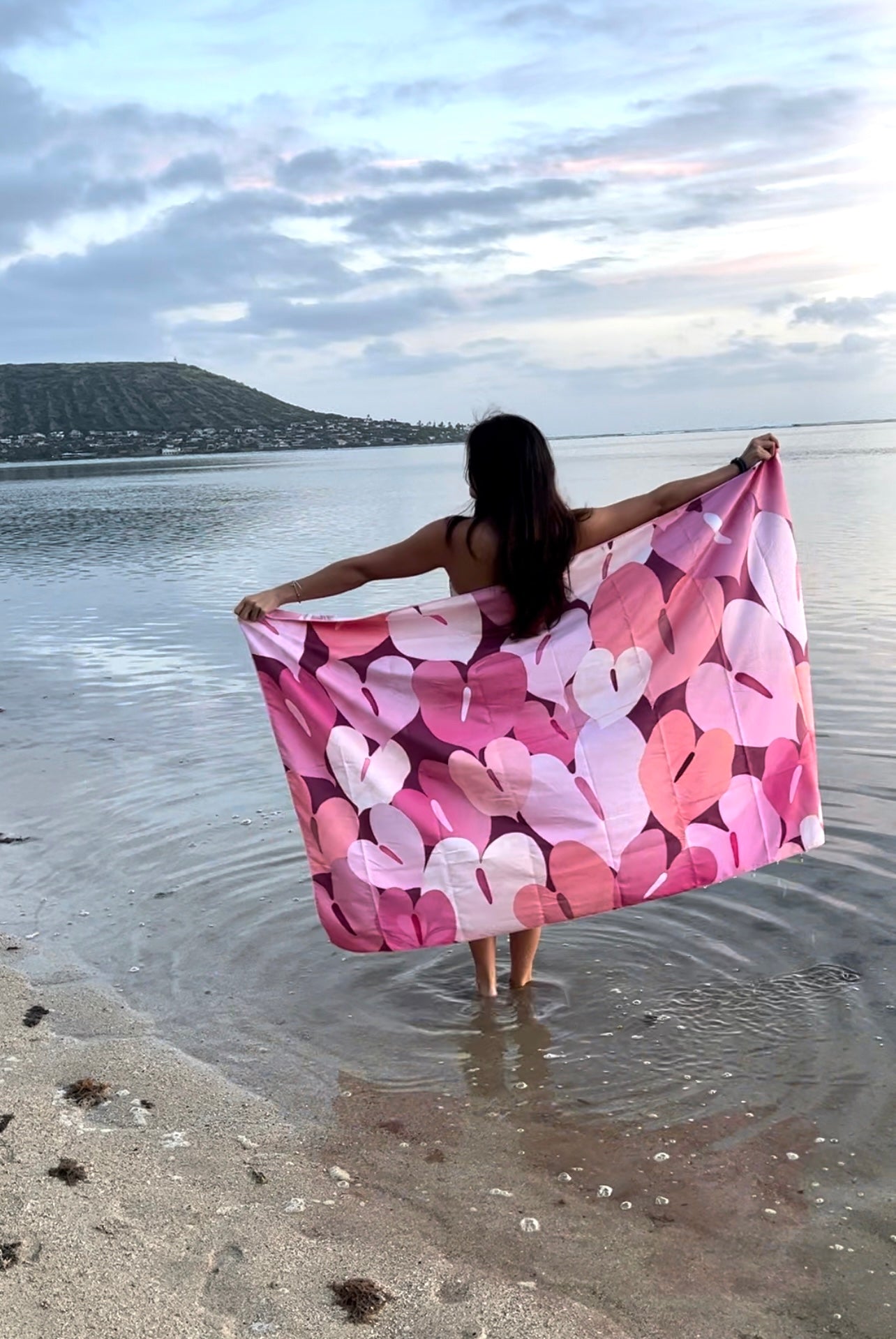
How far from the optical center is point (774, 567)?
5.09m

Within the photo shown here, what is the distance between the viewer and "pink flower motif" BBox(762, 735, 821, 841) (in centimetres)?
507

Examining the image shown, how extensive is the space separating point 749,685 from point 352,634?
1629 mm

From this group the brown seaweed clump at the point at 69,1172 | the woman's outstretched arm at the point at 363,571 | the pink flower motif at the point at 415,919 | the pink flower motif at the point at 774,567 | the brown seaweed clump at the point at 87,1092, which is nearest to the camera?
the brown seaweed clump at the point at 69,1172

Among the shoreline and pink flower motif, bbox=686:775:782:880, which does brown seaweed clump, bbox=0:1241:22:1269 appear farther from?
pink flower motif, bbox=686:775:782:880

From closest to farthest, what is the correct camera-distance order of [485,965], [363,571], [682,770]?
1. [363,571]
2. [682,770]
3. [485,965]

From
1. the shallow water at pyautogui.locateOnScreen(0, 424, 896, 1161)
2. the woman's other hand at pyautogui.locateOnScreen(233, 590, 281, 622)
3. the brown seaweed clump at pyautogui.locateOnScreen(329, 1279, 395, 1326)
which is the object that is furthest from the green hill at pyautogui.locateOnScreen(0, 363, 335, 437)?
the brown seaweed clump at pyautogui.locateOnScreen(329, 1279, 395, 1326)

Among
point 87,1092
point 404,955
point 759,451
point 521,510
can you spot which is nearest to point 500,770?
point 521,510

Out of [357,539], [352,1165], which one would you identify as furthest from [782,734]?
[357,539]

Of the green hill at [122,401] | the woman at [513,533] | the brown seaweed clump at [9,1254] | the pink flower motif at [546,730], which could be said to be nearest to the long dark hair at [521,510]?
the woman at [513,533]

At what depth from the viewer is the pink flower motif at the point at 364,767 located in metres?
4.89

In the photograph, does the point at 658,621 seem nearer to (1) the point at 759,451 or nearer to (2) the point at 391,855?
(1) the point at 759,451

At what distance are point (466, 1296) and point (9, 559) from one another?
26813 millimetres

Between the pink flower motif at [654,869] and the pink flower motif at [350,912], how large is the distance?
0.99 meters

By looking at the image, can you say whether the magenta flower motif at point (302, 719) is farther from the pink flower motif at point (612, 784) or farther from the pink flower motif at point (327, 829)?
the pink flower motif at point (612, 784)
